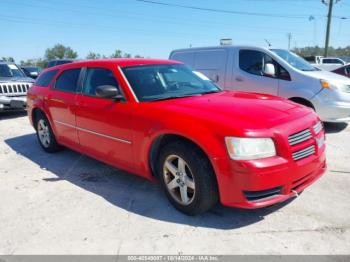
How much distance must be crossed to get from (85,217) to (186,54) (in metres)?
6.35

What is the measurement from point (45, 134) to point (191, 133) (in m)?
3.80

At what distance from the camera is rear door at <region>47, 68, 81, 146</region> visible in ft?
15.9

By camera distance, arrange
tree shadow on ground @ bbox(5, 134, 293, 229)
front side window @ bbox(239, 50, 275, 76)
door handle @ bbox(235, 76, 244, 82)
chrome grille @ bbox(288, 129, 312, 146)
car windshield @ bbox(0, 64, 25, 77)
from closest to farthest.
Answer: chrome grille @ bbox(288, 129, 312, 146) < tree shadow on ground @ bbox(5, 134, 293, 229) < front side window @ bbox(239, 50, 275, 76) < door handle @ bbox(235, 76, 244, 82) < car windshield @ bbox(0, 64, 25, 77)

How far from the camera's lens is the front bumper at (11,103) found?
9117 mm

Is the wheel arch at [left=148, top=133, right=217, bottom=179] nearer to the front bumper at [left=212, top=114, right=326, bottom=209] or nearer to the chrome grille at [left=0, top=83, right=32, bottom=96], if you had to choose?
the front bumper at [left=212, top=114, right=326, bottom=209]

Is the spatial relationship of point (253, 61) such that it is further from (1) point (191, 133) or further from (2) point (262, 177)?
(2) point (262, 177)

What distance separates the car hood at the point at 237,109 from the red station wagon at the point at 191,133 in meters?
0.01

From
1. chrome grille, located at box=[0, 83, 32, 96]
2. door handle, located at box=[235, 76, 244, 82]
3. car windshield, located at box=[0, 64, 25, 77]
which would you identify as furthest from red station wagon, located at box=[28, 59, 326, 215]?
car windshield, located at box=[0, 64, 25, 77]

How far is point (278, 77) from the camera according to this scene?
704 centimetres

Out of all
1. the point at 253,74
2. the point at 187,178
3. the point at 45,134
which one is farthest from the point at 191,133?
the point at 253,74

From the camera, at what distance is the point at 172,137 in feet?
11.4

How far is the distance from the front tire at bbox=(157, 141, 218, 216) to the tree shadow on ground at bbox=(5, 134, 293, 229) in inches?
6.7

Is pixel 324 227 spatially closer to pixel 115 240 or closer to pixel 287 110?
pixel 287 110

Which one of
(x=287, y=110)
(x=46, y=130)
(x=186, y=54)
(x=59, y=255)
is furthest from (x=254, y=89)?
(x=59, y=255)
